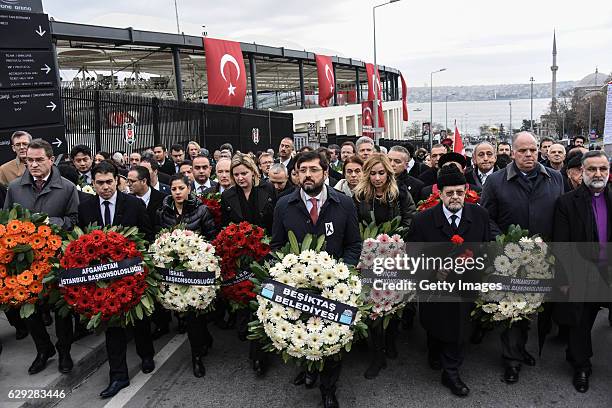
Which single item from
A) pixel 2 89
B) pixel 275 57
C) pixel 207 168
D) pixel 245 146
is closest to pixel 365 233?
pixel 207 168

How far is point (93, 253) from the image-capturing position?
4500 millimetres

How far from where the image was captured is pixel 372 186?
578 cm

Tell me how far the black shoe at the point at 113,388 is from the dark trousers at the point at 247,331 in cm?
117

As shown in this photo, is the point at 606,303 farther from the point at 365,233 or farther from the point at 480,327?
the point at 365,233

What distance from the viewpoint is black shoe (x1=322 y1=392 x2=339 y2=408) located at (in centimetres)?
441

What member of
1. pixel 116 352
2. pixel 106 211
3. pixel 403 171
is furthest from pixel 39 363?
pixel 403 171

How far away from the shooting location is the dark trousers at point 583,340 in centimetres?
472

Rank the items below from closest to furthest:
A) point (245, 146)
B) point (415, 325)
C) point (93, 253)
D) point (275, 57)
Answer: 1. point (93, 253)
2. point (415, 325)
3. point (245, 146)
4. point (275, 57)

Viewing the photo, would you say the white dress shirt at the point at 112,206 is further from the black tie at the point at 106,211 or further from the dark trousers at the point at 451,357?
the dark trousers at the point at 451,357

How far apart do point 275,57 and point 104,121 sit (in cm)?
2111

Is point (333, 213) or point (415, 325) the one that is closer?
point (333, 213)

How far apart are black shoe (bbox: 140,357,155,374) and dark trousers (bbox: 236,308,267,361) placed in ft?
3.11

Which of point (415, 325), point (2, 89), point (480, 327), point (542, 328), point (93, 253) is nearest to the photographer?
point (93, 253)

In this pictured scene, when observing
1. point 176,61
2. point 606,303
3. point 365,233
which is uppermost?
point 176,61
